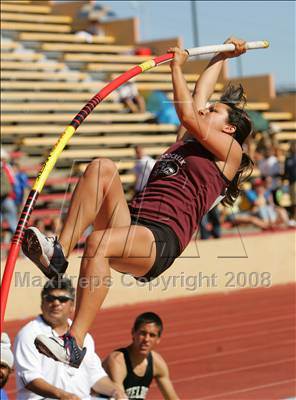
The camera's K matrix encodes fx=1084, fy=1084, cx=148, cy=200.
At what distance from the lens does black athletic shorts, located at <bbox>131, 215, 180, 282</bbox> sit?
17.7 ft

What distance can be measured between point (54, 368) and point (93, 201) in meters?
1.58

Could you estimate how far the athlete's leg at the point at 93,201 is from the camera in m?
5.30

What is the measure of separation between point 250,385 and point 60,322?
10.4 ft

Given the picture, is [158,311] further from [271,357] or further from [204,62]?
[204,62]

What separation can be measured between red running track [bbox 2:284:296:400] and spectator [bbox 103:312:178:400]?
1.67 meters

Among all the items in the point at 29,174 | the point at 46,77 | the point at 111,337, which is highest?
the point at 46,77

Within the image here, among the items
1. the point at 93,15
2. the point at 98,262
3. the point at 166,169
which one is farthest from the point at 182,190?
the point at 93,15

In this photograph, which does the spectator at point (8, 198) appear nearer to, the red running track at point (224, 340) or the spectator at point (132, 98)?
the red running track at point (224, 340)

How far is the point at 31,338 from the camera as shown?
258 inches

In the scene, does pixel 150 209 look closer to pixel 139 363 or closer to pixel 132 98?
pixel 139 363

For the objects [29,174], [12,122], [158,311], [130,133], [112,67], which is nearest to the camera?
[158,311]

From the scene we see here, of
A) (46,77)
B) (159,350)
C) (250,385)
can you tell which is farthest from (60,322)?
(46,77)

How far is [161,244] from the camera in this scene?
541cm

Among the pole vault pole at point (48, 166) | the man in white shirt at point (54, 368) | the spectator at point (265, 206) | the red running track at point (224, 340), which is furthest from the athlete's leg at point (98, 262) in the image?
the spectator at point (265, 206)
